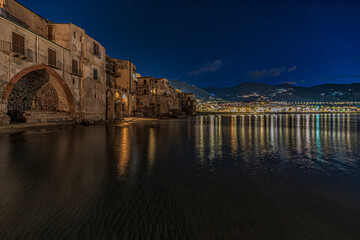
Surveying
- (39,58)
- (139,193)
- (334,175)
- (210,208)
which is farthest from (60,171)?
(39,58)

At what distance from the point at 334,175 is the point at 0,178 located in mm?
10190

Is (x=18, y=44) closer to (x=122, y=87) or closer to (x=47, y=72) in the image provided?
(x=47, y=72)

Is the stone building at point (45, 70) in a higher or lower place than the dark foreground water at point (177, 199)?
higher

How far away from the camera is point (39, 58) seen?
63.4 feet

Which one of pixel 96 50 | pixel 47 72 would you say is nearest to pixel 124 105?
pixel 96 50

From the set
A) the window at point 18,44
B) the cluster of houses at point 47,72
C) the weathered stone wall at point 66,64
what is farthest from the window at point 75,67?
the window at point 18,44

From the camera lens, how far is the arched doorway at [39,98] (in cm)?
1955

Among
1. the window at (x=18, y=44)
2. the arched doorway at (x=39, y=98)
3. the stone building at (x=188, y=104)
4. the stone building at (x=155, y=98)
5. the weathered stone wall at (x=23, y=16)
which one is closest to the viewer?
the window at (x=18, y=44)

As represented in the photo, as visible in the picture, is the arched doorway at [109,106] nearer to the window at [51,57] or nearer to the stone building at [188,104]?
the window at [51,57]

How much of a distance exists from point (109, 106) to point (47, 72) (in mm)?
13090

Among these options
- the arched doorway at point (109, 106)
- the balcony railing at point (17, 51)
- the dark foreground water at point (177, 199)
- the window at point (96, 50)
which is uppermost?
the window at point (96, 50)

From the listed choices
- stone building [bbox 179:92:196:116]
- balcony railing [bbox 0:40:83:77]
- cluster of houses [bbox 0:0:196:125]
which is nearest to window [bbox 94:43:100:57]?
cluster of houses [bbox 0:0:196:125]

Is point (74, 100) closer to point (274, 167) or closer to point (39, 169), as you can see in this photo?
point (39, 169)

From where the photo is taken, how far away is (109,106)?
33625 millimetres
